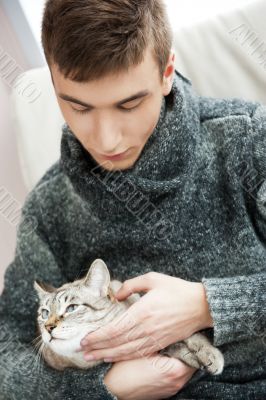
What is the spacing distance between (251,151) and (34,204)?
18.0 inches

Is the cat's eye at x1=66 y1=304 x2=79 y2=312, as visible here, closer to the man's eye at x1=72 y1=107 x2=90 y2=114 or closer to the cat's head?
the cat's head

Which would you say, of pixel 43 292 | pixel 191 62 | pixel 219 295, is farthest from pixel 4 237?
pixel 219 295

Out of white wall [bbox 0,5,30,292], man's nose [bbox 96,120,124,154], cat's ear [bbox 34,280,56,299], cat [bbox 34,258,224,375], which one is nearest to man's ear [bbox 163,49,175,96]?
man's nose [bbox 96,120,124,154]

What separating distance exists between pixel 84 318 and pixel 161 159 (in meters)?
0.32

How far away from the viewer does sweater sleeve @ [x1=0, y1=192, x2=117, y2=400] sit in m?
0.97

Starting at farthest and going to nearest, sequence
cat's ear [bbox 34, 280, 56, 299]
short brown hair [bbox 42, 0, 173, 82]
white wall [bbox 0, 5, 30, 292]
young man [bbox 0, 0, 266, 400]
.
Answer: white wall [bbox 0, 5, 30, 292]
cat's ear [bbox 34, 280, 56, 299]
young man [bbox 0, 0, 266, 400]
short brown hair [bbox 42, 0, 173, 82]

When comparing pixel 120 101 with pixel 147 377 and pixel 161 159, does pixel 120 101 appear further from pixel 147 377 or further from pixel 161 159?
pixel 147 377

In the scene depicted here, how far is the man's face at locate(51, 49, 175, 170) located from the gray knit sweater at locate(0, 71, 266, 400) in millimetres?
63

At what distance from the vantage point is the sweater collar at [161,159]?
872 mm

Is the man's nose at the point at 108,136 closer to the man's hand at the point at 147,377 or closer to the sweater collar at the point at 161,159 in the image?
the sweater collar at the point at 161,159

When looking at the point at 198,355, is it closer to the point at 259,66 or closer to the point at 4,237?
the point at 259,66

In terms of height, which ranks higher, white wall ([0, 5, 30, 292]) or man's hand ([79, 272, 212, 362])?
white wall ([0, 5, 30, 292])

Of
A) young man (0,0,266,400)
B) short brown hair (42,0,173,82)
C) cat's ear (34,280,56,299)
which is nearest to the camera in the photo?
short brown hair (42,0,173,82)

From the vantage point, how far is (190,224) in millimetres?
934
